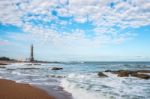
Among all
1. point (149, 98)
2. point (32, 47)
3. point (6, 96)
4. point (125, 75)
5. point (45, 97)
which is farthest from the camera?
point (32, 47)

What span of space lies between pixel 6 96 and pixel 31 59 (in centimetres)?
11786

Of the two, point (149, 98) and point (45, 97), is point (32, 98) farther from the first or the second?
point (149, 98)

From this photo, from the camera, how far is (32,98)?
11227mm

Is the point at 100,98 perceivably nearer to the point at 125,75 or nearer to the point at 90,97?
the point at 90,97

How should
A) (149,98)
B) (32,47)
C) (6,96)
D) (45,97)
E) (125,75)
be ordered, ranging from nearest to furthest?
(6,96)
(45,97)
(149,98)
(125,75)
(32,47)

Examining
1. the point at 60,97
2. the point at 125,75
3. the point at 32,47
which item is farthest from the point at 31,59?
the point at 60,97

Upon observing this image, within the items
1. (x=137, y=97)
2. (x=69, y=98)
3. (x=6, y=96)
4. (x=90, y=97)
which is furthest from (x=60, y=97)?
(x=137, y=97)

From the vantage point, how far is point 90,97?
12391 mm

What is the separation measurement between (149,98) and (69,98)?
4.42 meters

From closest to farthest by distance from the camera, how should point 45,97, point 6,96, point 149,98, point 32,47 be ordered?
1. point 6,96
2. point 45,97
3. point 149,98
4. point 32,47

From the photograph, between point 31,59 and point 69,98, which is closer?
point 69,98

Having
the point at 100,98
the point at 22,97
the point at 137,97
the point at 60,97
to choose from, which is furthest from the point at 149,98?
the point at 22,97

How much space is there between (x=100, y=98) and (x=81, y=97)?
0.99 m

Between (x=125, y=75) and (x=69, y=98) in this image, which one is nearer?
(x=69, y=98)
